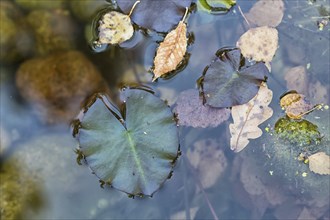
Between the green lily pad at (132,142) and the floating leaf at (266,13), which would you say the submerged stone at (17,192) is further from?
the floating leaf at (266,13)

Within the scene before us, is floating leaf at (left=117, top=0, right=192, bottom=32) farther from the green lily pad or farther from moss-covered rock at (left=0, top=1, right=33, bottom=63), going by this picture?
moss-covered rock at (left=0, top=1, right=33, bottom=63)

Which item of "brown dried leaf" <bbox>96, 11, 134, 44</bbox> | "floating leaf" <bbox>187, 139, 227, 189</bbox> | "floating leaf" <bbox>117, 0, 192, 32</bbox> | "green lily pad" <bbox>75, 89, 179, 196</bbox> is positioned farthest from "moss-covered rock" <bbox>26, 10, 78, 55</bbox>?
"floating leaf" <bbox>187, 139, 227, 189</bbox>

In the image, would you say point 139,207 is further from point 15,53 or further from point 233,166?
point 15,53

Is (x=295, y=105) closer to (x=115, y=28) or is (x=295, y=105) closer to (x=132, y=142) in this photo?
(x=132, y=142)

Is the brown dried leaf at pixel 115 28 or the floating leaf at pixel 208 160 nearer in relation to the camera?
the brown dried leaf at pixel 115 28

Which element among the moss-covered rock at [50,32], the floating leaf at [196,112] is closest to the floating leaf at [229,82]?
the floating leaf at [196,112]

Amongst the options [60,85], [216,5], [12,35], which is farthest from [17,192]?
[216,5]
